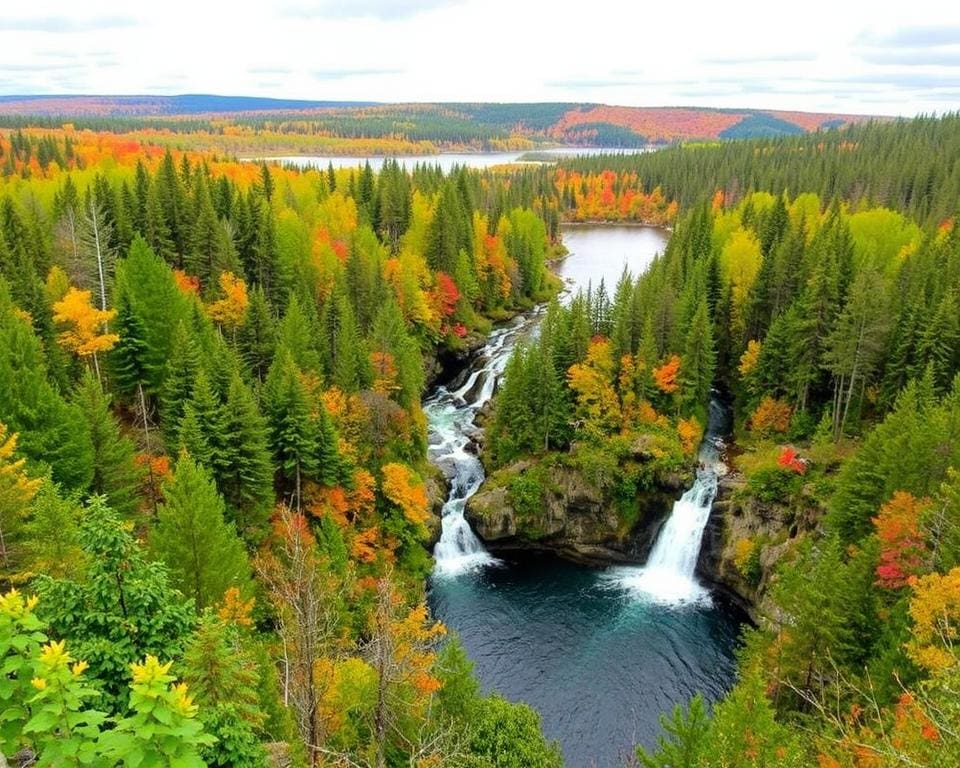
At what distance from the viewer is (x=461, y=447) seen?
6125 centimetres

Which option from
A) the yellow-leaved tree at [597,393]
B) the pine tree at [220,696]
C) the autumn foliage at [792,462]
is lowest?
the autumn foliage at [792,462]

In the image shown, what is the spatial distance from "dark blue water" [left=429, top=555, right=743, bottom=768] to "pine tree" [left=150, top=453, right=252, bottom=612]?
696 inches

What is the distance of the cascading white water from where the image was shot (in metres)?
52.2

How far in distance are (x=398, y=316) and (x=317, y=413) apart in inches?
702

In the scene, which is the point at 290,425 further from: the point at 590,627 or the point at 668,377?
the point at 668,377

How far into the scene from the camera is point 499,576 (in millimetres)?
49969

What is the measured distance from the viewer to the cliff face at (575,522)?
171ft

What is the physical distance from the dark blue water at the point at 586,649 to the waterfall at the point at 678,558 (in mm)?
1387

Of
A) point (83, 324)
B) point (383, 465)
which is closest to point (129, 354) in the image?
point (83, 324)

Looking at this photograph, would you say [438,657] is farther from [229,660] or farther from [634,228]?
[634,228]

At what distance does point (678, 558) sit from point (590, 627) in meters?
10.3

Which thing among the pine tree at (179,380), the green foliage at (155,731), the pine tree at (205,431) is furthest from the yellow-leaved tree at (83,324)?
the green foliage at (155,731)

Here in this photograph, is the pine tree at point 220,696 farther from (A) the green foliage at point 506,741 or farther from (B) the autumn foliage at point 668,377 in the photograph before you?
(B) the autumn foliage at point 668,377

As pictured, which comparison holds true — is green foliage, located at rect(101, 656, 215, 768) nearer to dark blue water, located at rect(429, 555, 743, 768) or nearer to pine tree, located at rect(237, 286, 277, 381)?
dark blue water, located at rect(429, 555, 743, 768)
